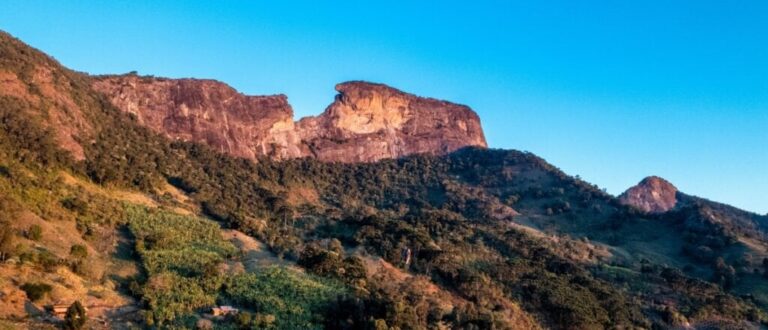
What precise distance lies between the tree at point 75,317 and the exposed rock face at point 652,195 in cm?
11779

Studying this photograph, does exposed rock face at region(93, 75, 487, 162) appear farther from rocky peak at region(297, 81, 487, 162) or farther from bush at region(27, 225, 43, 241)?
bush at region(27, 225, 43, 241)

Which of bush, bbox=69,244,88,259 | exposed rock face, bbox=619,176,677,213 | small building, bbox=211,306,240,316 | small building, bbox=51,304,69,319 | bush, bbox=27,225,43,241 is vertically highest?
exposed rock face, bbox=619,176,677,213

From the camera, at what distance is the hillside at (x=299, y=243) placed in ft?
127

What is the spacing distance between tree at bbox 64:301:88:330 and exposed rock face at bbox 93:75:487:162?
2765 inches

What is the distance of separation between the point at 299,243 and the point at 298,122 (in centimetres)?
6401

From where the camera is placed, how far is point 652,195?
435 feet

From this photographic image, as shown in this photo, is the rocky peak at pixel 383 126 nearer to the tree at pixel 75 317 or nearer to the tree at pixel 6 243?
the tree at pixel 6 243

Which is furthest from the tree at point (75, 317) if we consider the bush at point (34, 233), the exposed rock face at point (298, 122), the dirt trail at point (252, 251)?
the exposed rock face at point (298, 122)

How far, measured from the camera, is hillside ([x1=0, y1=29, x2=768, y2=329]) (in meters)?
38.6

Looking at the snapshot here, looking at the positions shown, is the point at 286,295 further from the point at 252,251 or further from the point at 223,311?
the point at 252,251

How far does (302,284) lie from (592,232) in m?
60.7

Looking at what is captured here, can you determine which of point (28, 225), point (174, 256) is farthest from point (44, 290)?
point (174, 256)

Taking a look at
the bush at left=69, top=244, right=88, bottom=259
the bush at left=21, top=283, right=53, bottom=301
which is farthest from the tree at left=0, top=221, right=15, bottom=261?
the bush at left=69, top=244, right=88, bottom=259

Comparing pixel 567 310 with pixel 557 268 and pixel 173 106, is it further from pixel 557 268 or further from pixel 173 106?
pixel 173 106
